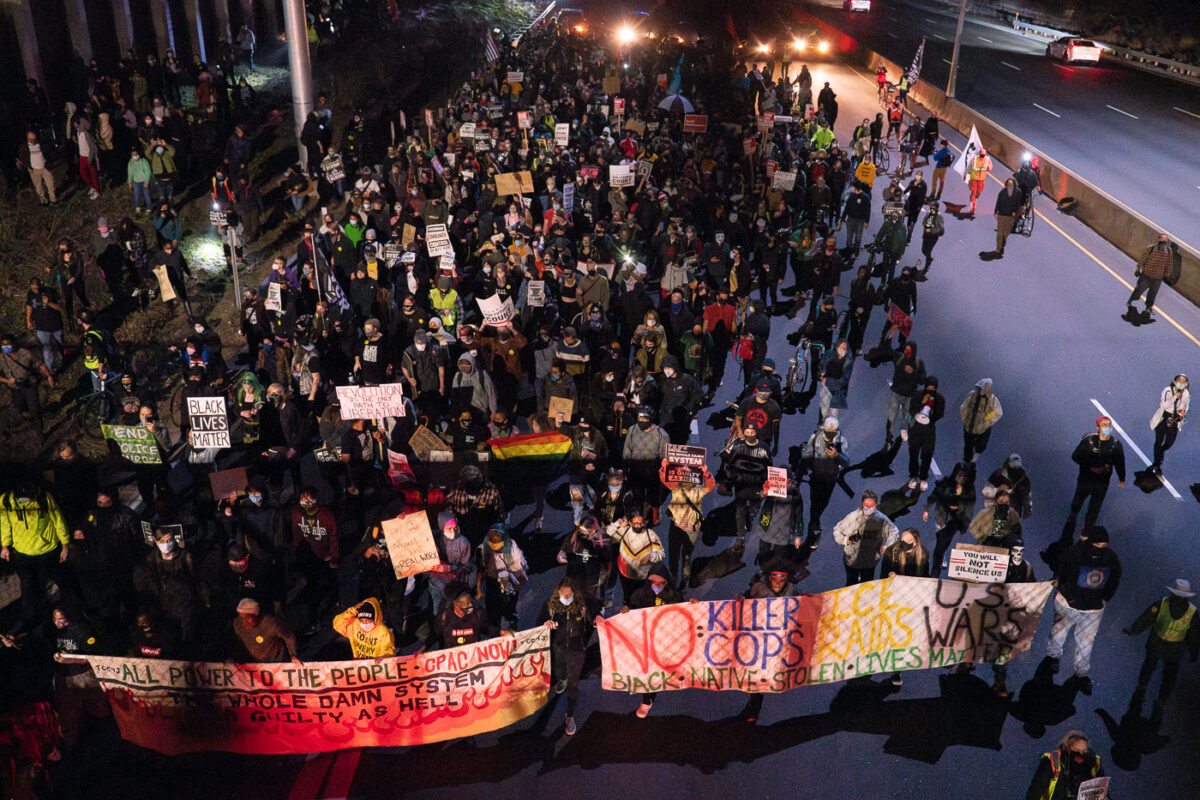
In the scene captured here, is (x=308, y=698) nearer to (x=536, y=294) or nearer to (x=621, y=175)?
(x=536, y=294)

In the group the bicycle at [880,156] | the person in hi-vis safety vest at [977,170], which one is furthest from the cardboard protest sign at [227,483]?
the bicycle at [880,156]

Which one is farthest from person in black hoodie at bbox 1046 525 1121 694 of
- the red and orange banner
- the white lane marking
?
the red and orange banner

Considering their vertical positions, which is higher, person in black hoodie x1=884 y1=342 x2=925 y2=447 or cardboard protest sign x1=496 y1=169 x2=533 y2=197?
cardboard protest sign x1=496 y1=169 x2=533 y2=197

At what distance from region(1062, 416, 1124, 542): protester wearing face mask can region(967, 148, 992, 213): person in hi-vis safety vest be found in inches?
539

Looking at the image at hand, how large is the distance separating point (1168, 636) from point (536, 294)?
33.4 feet

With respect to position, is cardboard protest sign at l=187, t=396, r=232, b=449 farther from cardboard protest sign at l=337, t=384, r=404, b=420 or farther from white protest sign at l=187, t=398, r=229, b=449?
cardboard protest sign at l=337, t=384, r=404, b=420

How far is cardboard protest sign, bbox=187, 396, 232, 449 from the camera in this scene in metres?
13.0

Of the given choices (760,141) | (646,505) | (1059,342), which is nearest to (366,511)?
(646,505)

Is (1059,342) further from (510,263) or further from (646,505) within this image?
(646,505)

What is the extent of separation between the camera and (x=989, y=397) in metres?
13.9

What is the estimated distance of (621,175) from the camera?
22.4 m

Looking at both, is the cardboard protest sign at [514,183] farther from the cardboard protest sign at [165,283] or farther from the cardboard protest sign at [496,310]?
the cardboard protest sign at [165,283]

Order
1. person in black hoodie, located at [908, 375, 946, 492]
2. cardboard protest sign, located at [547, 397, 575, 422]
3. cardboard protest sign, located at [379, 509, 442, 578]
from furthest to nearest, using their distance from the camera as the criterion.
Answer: person in black hoodie, located at [908, 375, 946, 492], cardboard protest sign, located at [547, 397, 575, 422], cardboard protest sign, located at [379, 509, 442, 578]

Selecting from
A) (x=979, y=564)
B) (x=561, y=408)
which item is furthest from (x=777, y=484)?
(x=561, y=408)
